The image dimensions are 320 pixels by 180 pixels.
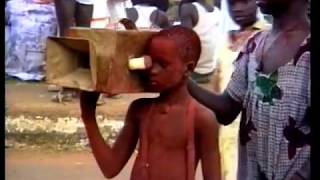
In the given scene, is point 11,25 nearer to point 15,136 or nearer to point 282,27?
point 15,136

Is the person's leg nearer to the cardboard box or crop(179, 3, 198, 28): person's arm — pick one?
crop(179, 3, 198, 28): person's arm

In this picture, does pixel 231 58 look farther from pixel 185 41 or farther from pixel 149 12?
pixel 149 12

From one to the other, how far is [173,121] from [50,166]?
3696mm

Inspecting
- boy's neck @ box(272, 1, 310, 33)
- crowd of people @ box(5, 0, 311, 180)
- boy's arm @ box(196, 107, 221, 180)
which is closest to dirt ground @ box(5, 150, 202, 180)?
crowd of people @ box(5, 0, 311, 180)

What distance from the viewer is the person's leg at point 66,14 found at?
6.86 metres

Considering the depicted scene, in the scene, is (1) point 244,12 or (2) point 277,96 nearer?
(2) point 277,96

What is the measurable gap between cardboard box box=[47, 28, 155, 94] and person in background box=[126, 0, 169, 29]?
439 centimetres

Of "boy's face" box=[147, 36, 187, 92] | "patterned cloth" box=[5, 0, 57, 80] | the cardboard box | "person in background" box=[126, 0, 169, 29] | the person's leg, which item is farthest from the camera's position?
"patterned cloth" box=[5, 0, 57, 80]

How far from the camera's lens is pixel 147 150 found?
3113 mm

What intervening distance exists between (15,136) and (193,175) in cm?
435

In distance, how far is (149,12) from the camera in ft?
26.7

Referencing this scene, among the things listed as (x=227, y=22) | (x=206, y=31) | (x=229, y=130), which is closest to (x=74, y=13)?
(x=206, y=31)

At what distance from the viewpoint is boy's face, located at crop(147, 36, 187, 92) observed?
299 cm
